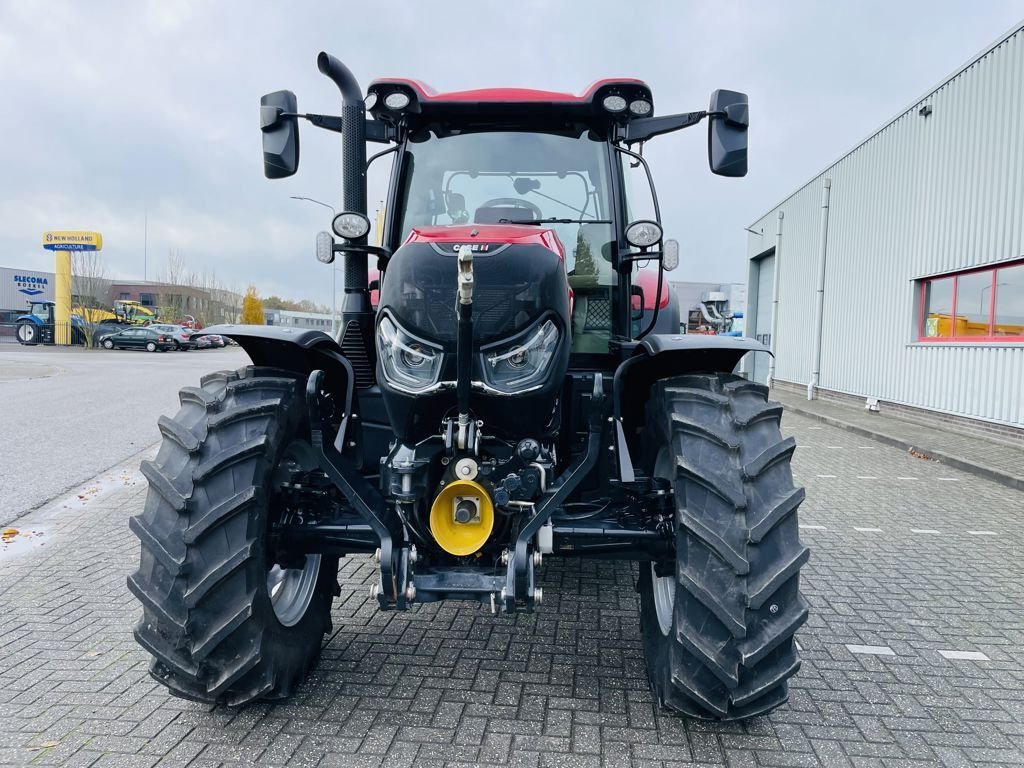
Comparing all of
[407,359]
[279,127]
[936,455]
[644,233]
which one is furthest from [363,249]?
[936,455]

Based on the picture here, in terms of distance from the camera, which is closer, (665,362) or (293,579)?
(665,362)

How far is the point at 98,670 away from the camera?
319cm

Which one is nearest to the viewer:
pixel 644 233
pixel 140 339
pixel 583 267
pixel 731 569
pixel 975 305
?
pixel 731 569

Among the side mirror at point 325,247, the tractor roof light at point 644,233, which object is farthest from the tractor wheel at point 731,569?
the side mirror at point 325,247

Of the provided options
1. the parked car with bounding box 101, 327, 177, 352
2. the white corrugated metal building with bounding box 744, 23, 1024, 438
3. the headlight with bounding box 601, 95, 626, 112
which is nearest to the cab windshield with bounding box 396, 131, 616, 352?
the headlight with bounding box 601, 95, 626, 112

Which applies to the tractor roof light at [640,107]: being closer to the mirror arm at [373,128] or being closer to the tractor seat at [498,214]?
the tractor seat at [498,214]

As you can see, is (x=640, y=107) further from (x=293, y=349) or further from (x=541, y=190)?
(x=293, y=349)

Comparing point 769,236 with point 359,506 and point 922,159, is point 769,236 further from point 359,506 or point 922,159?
point 359,506

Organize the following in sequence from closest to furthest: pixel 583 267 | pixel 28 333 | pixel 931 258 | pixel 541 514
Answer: pixel 541 514 < pixel 583 267 < pixel 931 258 < pixel 28 333

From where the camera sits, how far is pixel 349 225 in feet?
10.7

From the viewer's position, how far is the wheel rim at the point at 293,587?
10.2 feet

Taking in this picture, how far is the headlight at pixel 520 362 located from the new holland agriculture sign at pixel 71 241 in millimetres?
49366

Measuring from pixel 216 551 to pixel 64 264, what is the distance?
48.6m

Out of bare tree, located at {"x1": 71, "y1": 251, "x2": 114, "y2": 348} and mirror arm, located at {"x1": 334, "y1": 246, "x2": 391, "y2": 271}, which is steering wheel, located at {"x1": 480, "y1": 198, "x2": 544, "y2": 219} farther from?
bare tree, located at {"x1": 71, "y1": 251, "x2": 114, "y2": 348}
